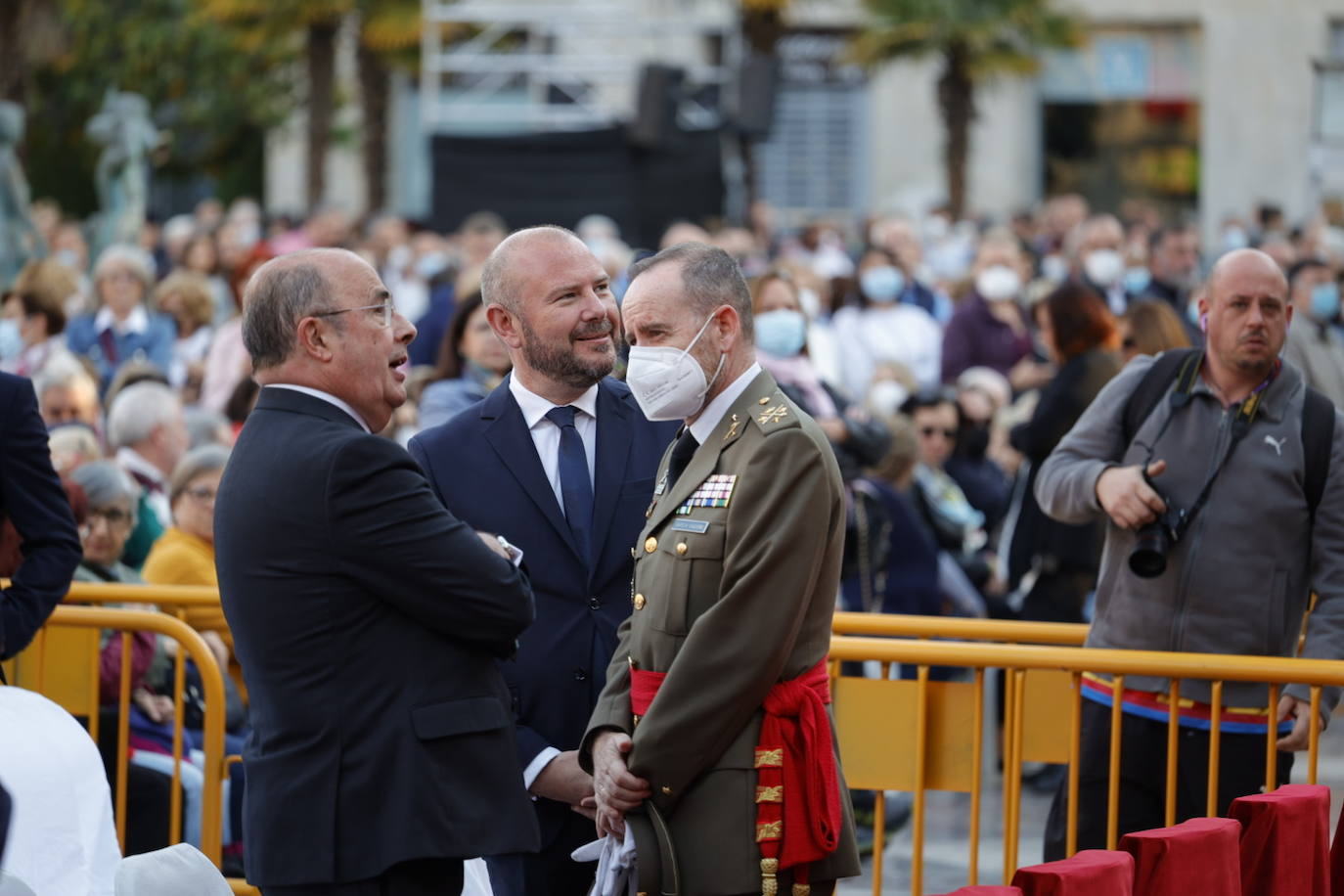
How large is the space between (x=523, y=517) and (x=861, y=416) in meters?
3.92

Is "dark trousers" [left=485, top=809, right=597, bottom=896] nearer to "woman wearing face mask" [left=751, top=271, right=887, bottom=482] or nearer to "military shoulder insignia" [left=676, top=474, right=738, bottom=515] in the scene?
"military shoulder insignia" [left=676, top=474, right=738, bottom=515]

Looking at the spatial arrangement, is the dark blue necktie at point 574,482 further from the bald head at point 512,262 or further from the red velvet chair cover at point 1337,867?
the red velvet chair cover at point 1337,867

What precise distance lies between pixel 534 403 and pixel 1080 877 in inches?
68.1

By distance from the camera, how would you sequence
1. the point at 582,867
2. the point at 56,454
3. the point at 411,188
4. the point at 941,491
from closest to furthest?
the point at 582,867, the point at 56,454, the point at 941,491, the point at 411,188

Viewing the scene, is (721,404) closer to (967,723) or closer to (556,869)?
(556,869)

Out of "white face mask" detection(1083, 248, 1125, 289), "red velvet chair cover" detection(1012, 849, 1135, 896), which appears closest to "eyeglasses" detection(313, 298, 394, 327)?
"red velvet chair cover" detection(1012, 849, 1135, 896)

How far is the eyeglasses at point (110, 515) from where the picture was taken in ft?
21.7

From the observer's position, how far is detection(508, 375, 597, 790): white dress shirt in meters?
4.62

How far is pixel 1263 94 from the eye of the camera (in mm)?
34875

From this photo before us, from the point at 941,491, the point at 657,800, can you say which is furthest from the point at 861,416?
the point at 657,800

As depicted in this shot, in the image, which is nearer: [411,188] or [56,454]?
[56,454]

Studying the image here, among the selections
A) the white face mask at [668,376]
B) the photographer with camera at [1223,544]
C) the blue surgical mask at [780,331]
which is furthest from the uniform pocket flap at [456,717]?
the blue surgical mask at [780,331]

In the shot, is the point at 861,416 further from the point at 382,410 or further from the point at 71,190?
the point at 71,190

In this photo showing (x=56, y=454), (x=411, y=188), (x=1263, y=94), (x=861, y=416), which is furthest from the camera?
(x=411, y=188)
